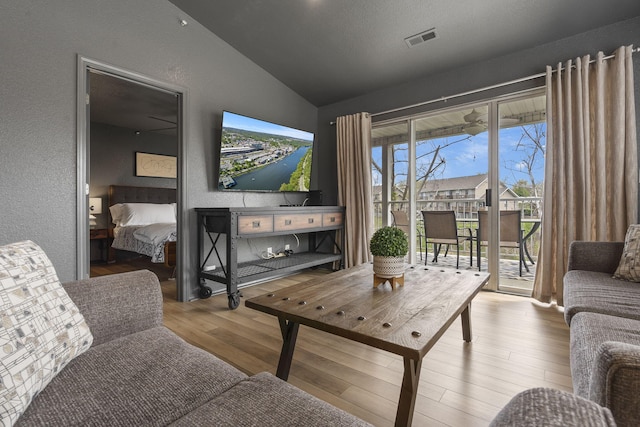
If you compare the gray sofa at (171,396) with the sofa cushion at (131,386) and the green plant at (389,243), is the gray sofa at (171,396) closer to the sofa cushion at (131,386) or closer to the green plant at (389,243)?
the sofa cushion at (131,386)

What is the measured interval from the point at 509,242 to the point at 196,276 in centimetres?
318

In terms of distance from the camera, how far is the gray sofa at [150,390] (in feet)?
2.25

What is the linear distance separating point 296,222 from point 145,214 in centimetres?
284

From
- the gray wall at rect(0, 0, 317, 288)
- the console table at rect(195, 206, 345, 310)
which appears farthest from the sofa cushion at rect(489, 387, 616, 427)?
the gray wall at rect(0, 0, 317, 288)

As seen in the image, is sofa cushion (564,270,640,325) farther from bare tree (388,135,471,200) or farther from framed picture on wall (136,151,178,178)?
framed picture on wall (136,151,178,178)

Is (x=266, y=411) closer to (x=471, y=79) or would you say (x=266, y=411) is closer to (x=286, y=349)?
(x=286, y=349)

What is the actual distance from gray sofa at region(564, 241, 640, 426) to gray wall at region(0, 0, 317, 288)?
2849 millimetres

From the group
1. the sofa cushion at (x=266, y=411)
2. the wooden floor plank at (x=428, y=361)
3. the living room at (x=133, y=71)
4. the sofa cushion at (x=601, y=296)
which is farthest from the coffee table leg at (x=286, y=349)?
the living room at (x=133, y=71)

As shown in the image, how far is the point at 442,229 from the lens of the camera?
3725 millimetres

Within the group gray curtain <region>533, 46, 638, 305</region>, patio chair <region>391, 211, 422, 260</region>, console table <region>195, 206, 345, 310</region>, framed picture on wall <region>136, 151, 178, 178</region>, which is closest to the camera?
gray curtain <region>533, 46, 638, 305</region>

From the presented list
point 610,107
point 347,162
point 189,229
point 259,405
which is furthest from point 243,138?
point 610,107

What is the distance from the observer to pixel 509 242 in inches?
128

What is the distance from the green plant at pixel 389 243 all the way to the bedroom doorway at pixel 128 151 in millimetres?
1971

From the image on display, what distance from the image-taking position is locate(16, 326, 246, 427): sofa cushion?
0.71m
